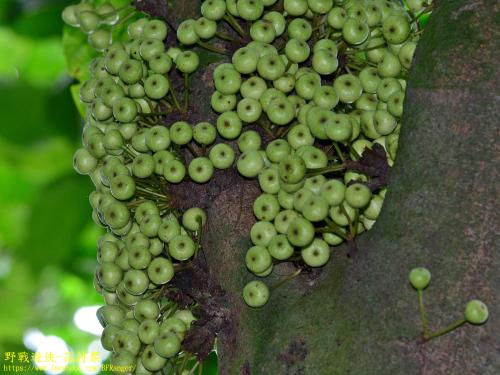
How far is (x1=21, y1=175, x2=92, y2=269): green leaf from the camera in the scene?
3758mm

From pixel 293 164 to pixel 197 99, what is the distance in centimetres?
49

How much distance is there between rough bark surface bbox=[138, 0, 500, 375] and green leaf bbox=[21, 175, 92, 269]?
2.05 metres

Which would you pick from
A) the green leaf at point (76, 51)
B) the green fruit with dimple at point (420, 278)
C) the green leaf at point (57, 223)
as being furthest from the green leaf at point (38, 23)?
the green fruit with dimple at point (420, 278)

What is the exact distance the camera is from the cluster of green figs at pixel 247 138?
5.90ft

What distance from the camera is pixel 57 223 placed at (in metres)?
3.78

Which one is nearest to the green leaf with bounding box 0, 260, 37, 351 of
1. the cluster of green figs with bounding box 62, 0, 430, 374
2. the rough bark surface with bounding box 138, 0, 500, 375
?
the cluster of green figs with bounding box 62, 0, 430, 374

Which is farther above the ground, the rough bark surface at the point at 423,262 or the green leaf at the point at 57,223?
the rough bark surface at the point at 423,262

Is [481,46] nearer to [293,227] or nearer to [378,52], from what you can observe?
[378,52]

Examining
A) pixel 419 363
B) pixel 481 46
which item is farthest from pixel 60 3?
pixel 419 363

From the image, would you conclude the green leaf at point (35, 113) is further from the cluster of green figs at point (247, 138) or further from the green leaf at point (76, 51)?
the cluster of green figs at point (247, 138)

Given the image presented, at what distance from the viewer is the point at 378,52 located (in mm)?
2139

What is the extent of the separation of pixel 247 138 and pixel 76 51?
1632 millimetres

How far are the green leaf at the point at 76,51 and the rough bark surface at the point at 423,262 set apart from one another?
1746 millimetres

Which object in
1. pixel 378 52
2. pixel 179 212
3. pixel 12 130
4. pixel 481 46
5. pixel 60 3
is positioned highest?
pixel 481 46
